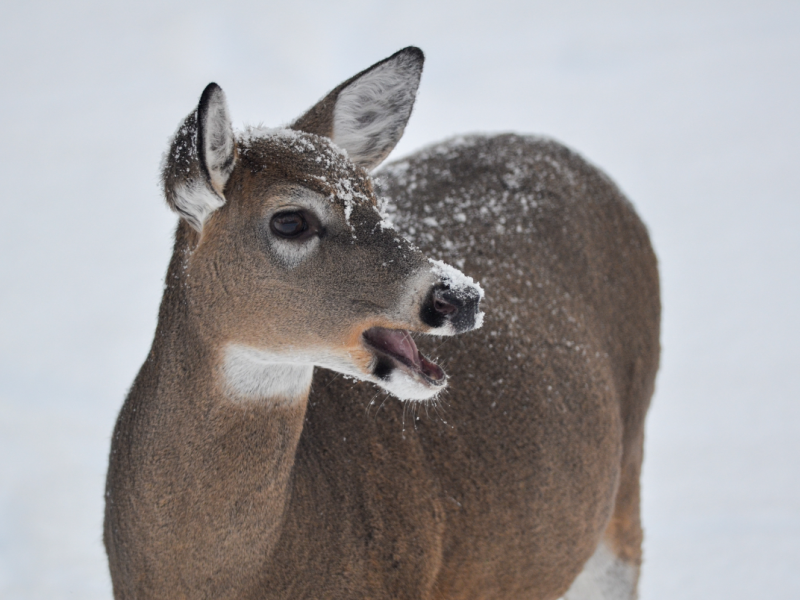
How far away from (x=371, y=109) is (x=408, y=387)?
1.10m

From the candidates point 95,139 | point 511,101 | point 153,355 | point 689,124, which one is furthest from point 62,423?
point 689,124

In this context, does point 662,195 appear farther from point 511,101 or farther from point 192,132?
point 192,132

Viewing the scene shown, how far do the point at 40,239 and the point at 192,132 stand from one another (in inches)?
249

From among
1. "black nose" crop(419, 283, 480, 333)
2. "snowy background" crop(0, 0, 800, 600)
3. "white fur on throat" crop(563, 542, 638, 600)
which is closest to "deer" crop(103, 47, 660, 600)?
"black nose" crop(419, 283, 480, 333)

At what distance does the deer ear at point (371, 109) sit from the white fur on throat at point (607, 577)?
2.55m

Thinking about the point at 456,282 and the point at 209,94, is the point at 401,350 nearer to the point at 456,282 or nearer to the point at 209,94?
the point at 456,282

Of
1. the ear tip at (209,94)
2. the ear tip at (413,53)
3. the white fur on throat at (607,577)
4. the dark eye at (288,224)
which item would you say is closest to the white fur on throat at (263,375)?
the dark eye at (288,224)

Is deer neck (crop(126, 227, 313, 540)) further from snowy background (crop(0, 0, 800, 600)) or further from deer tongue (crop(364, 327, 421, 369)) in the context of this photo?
snowy background (crop(0, 0, 800, 600))

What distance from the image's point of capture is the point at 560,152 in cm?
425

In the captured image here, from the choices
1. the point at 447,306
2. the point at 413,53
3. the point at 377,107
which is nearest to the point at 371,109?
the point at 377,107

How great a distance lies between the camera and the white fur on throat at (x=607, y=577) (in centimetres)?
431

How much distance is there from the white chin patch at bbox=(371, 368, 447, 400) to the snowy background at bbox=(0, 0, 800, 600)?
2953 millimetres

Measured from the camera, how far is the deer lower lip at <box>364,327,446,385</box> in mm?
2334

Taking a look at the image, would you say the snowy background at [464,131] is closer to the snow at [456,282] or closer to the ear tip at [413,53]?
the snow at [456,282]
